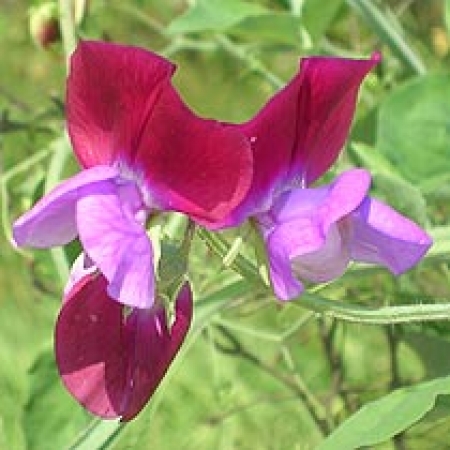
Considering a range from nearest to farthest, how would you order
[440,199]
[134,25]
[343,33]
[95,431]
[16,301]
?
[95,431]
[440,199]
[343,33]
[16,301]
[134,25]

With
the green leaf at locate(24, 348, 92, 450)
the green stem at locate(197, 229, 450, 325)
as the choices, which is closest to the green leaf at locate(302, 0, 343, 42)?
the green leaf at locate(24, 348, 92, 450)

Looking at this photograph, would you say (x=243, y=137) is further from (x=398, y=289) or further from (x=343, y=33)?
(x=343, y=33)

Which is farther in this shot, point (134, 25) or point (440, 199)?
point (134, 25)

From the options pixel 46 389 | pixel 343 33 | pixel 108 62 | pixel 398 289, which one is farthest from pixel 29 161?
pixel 108 62

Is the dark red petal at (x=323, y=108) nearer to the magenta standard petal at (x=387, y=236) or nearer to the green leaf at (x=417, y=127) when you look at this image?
the magenta standard petal at (x=387, y=236)

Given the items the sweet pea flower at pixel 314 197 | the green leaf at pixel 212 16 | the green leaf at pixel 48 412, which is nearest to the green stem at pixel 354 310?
the sweet pea flower at pixel 314 197

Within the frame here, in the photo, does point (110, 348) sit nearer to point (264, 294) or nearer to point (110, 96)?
point (110, 96)

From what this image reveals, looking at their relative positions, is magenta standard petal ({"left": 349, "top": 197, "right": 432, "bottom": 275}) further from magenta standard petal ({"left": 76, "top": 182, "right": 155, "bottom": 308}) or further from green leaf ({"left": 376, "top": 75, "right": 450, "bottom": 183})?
green leaf ({"left": 376, "top": 75, "right": 450, "bottom": 183})
